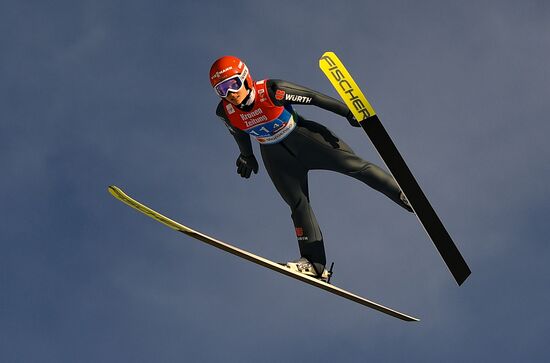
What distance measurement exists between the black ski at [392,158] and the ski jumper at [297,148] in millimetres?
287

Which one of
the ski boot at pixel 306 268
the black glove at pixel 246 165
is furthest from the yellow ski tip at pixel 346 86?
the ski boot at pixel 306 268

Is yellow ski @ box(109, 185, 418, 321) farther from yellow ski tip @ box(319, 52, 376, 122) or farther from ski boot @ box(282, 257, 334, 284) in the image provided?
yellow ski tip @ box(319, 52, 376, 122)

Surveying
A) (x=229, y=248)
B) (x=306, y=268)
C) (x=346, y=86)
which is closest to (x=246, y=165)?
(x=229, y=248)

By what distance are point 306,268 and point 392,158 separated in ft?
6.91

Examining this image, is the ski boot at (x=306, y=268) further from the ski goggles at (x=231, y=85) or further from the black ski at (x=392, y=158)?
the ski goggles at (x=231, y=85)

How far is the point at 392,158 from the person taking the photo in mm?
11953

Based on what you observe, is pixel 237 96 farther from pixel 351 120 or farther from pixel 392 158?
pixel 392 158

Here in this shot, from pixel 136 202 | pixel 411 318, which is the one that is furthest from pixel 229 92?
pixel 411 318

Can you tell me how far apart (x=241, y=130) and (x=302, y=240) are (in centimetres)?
179

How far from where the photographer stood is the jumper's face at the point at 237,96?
11.9 m

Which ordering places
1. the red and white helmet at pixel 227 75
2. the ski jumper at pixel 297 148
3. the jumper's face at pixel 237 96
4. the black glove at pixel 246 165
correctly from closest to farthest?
the red and white helmet at pixel 227 75
the jumper's face at pixel 237 96
the ski jumper at pixel 297 148
the black glove at pixel 246 165

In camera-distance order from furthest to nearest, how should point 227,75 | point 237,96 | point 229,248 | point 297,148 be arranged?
1. point 297,148
2. point 229,248
3. point 237,96
4. point 227,75

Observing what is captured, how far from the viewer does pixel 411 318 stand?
1381cm

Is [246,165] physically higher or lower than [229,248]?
higher
